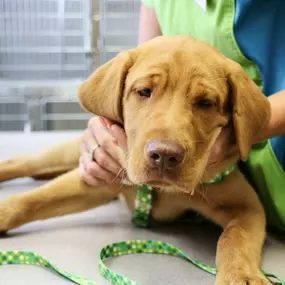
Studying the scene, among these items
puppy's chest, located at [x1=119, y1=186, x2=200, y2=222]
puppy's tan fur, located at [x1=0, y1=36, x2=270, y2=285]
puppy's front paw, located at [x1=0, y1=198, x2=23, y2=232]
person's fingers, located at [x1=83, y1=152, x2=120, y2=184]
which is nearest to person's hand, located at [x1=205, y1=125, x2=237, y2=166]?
puppy's tan fur, located at [x1=0, y1=36, x2=270, y2=285]

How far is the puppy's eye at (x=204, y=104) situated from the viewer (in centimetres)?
109

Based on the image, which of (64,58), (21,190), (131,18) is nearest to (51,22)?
(64,58)

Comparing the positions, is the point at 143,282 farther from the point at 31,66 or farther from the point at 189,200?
the point at 31,66

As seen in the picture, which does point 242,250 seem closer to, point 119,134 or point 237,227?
point 237,227

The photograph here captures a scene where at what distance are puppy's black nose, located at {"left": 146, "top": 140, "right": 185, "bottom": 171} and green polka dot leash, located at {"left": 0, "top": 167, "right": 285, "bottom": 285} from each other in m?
0.24

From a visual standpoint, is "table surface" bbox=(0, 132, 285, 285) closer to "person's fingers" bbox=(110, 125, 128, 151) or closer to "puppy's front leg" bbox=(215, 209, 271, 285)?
"puppy's front leg" bbox=(215, 209, 271, 285)

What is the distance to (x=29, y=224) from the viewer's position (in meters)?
1.33

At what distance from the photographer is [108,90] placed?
1160mm

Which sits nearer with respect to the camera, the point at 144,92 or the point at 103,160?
the point at 144,92

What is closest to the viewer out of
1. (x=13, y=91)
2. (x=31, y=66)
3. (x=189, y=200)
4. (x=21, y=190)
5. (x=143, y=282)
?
(x=143, y=282)

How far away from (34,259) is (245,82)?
61 centimetres

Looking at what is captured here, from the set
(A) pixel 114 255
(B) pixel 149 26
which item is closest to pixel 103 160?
(A) pixel 114 255

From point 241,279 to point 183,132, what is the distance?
32 centimetres

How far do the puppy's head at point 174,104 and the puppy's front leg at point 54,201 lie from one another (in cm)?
24
